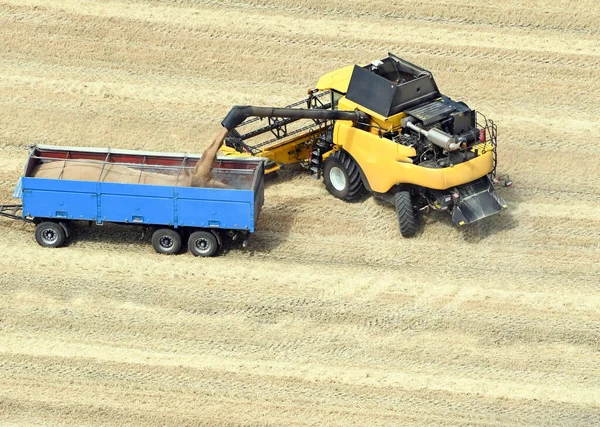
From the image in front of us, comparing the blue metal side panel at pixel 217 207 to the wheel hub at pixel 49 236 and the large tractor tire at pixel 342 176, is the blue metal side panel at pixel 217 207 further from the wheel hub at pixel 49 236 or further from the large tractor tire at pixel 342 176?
the large tractor tire at pixel 342 176

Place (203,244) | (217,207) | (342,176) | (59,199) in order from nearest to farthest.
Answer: (217,207) < (59,199) < (203,244) < (342,176)

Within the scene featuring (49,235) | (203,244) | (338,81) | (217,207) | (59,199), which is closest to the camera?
(217,207)

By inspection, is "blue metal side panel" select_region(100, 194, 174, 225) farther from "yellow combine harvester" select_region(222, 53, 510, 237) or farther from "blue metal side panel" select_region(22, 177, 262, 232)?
"yellow combine harvester" select_region(222, 53, 510, 237)

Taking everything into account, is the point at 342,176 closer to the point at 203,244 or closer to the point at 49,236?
the point at 203,244

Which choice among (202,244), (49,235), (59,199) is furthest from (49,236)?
(202,244)

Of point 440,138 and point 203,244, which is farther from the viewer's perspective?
point 203,244

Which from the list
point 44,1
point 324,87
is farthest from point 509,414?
point 44,1
